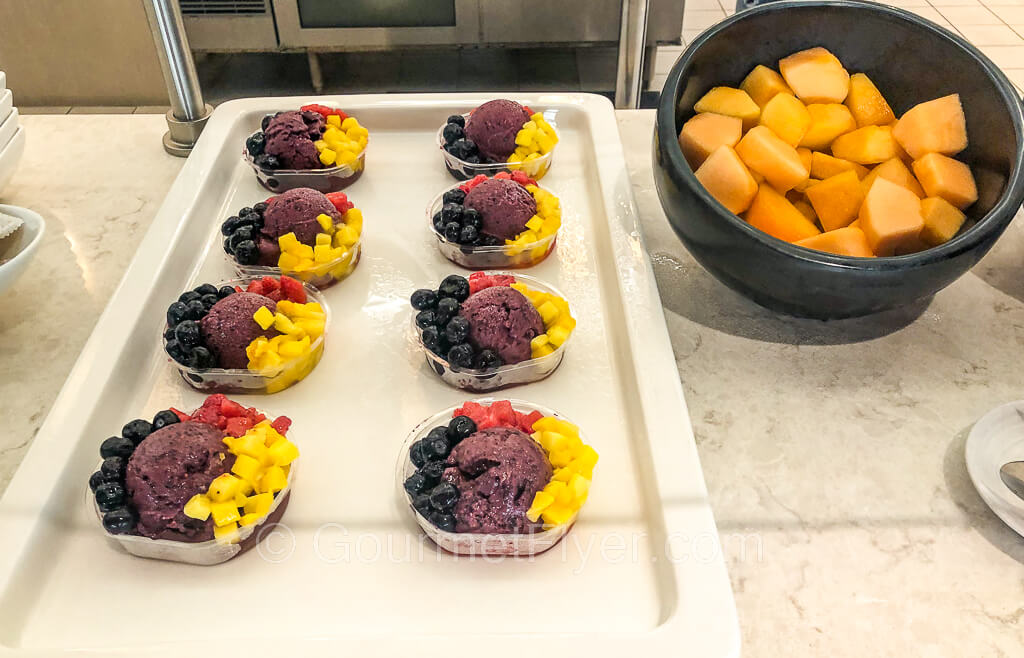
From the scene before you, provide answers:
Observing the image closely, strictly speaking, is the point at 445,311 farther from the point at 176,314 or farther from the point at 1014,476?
the point at 1014,476

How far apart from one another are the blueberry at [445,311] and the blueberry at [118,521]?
16.8 inches

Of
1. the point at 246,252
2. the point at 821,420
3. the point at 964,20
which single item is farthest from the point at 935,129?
the point at 964,20

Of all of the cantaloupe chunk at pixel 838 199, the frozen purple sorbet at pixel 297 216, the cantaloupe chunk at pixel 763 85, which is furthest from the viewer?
the frozen purple sorbet at pixel 297 216

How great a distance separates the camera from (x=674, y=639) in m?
0.74

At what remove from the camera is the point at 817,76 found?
3.55 ft

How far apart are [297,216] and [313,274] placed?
10 centimetres

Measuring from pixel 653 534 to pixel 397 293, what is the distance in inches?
21.3

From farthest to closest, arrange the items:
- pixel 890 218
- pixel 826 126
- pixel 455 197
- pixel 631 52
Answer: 1. pixel 631 52
2. pixel 455 197
3. pixel 826 126
4. pixel 890 218

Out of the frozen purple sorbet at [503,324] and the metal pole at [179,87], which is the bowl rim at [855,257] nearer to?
the frozen purple sorbet at [503,324]

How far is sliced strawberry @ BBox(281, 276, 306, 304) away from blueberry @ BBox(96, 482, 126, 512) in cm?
36

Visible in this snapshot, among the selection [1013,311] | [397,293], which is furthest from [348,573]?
[1013,311]

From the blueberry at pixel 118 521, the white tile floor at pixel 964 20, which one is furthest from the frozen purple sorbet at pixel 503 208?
the white tile floor at pixel 964 20

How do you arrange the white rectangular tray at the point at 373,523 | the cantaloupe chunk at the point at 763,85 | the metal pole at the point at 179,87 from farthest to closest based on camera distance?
the metal pole at the point at 179,87
the cantaloupe chunk at the point at 763,85
the white rectangular tray at the point at 373,523

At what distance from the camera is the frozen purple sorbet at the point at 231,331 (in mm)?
1020
